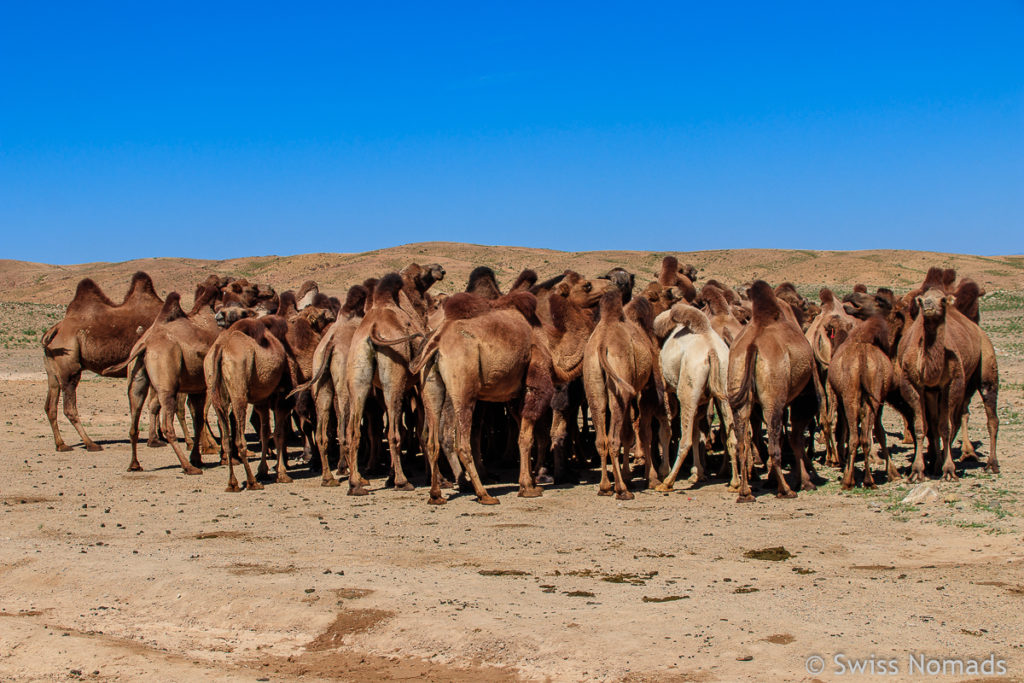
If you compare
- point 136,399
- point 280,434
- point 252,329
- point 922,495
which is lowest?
point 922,495

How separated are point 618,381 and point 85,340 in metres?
9.91

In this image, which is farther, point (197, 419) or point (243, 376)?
point (197, 419)

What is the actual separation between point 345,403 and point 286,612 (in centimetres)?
524

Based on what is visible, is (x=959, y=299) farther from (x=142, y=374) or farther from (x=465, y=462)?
(x=142, y=374)

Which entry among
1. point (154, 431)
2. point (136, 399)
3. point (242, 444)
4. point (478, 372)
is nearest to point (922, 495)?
point (478, 372)

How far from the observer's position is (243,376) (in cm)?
1195

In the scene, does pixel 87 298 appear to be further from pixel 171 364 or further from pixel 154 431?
pixel 171 364

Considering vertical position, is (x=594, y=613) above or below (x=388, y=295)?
below

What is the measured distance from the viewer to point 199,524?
382 inches

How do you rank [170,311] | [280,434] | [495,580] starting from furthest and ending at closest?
[170,311]
[280,434]
[495,580]

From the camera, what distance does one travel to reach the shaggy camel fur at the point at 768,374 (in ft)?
33.8

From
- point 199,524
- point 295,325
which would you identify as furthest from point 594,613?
point 295,325

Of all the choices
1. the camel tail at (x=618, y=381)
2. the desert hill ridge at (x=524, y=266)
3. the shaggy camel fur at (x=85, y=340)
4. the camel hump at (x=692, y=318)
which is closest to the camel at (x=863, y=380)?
the camel hump at (x=692, y=318)

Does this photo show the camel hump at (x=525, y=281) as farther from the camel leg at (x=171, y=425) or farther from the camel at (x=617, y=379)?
the camel leg at (x=171, y=425)
